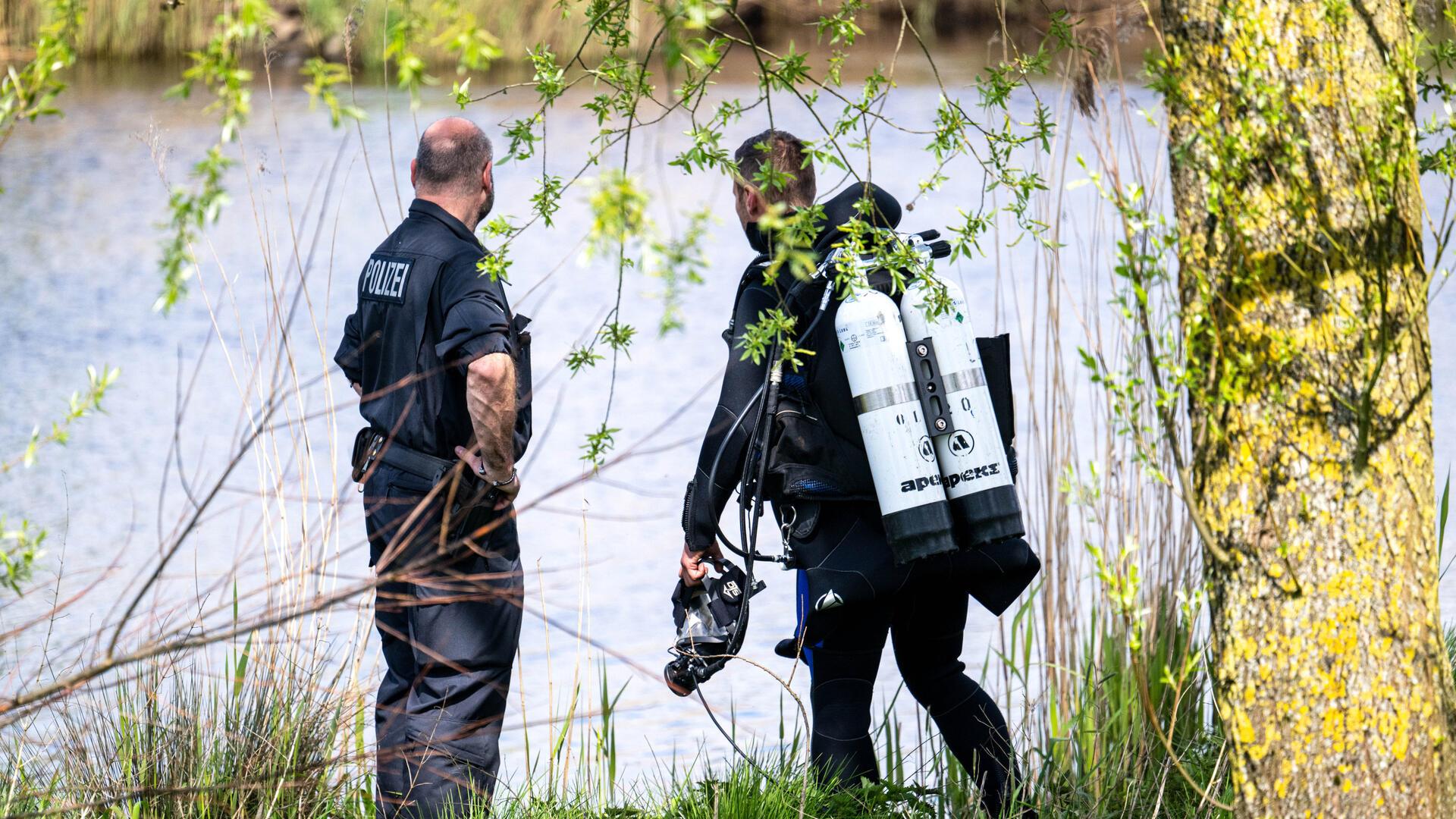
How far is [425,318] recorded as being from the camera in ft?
10.5

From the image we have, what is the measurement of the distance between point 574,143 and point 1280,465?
1192 centimetres

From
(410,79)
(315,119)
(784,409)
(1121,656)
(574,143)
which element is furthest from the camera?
A: (315,119)

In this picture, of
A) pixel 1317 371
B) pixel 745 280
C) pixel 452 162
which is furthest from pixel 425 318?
pixel 1317 371

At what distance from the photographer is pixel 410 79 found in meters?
1.50

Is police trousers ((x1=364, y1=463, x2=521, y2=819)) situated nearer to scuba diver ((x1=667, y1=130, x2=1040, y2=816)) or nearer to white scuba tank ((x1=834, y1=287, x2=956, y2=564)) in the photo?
scuba diver ((x1=667, y1=130, x2=1040, y2=816))

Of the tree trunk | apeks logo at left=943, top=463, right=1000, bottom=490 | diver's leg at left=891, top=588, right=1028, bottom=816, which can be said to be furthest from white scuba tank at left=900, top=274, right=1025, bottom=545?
the tree trunk

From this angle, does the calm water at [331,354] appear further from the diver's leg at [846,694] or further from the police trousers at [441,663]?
the diver's leg at [846,694]

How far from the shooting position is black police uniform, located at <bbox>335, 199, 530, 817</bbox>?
10.4ft

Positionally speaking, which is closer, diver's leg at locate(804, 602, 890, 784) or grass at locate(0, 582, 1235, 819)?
grass at locate(0, 582, 1235, 819)

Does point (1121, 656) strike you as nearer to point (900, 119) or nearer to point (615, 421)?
point (615, 421)

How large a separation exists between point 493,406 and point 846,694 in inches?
38.4

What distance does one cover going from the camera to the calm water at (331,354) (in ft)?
15.4

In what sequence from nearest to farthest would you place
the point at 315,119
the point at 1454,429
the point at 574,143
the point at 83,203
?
1. the point at 1454,429
2. the point at 83,203
3. the point at 574,143
4. the point at 315,119

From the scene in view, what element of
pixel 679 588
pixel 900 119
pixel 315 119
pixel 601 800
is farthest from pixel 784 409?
pixel 315 119
